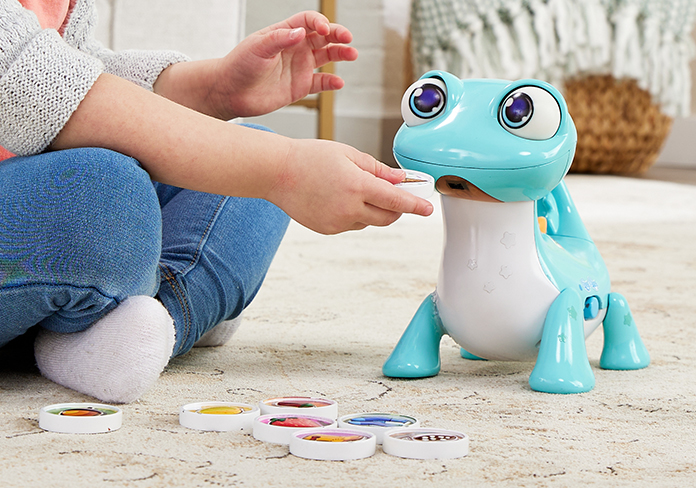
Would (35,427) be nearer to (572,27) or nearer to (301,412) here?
(301,412)

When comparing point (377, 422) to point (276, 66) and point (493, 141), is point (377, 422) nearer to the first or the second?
point (493, 141)

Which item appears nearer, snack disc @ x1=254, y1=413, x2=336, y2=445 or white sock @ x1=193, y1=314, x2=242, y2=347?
snack disc @ x1=254, y1=413, x2=336, y2=445

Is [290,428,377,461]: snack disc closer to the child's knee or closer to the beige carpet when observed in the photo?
the beige carpet

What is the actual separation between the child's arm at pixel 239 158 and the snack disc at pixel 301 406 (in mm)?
110

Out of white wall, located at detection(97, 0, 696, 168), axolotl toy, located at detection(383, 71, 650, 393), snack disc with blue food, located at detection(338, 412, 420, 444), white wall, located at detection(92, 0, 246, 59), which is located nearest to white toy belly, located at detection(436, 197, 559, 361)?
axolotl toy, located at detection(383, 71, 650, 393)

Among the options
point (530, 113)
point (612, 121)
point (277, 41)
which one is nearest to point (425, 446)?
point (530, 113)

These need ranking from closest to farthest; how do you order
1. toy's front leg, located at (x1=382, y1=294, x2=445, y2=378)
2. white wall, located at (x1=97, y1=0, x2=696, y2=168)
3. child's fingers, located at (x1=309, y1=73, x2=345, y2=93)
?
toy's front leg, located at (x1=382, y1=294, x2=445, y2=378) → child's fingers, located at (x1=309, y1=73, x2=345, y2=93) → white wall, located at (x1=97, y1=0, x2=696, y2=168)

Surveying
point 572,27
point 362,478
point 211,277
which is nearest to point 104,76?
point 211,277

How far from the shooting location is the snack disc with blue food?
1.48 ft

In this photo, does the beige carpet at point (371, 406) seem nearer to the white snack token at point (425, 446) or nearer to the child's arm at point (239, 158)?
the white snack token at point (425, 446)

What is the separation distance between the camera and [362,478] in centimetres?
40

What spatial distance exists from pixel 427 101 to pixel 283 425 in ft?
0.88

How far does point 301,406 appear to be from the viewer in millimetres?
498

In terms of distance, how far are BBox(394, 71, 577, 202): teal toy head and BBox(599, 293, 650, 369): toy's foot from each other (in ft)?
0.48
